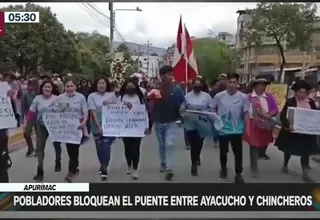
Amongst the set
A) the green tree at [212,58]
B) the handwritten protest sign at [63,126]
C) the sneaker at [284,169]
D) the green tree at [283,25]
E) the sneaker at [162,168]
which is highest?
the green tree at [283,25]

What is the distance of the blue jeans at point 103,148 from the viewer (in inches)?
172

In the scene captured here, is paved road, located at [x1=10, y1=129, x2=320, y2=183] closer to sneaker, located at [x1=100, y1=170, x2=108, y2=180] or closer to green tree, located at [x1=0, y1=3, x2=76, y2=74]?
sneaker, located at [x1=100, y1=170, x2=108, y2=180]

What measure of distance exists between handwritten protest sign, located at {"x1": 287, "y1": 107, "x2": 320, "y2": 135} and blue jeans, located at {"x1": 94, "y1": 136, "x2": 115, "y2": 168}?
4.30 feet

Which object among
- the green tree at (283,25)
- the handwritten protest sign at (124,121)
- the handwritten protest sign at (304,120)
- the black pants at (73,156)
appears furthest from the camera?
the handwritten protest sign at (124,121)

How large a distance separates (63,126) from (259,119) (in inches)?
56.7

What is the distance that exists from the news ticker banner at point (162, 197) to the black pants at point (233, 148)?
0.74 feet

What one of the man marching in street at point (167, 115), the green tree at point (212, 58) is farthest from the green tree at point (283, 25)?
the man marching in street at point (167, 115)

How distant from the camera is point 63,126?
4422 mm

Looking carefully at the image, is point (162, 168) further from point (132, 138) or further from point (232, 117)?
point (232, 117)

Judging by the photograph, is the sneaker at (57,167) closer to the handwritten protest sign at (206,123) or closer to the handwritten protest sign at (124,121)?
the handwritten protest sign at (124,121)

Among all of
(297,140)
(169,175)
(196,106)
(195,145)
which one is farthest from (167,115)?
(297,140)

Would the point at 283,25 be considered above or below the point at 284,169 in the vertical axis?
above

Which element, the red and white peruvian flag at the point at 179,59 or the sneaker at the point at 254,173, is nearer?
the red and white peruvian flag at the point at 179,59

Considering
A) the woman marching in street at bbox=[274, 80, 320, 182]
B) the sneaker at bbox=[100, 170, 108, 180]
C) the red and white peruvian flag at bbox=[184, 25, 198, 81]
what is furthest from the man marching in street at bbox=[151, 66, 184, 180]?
the woman marching in street at bbox=[274, 80, 320, 182]
